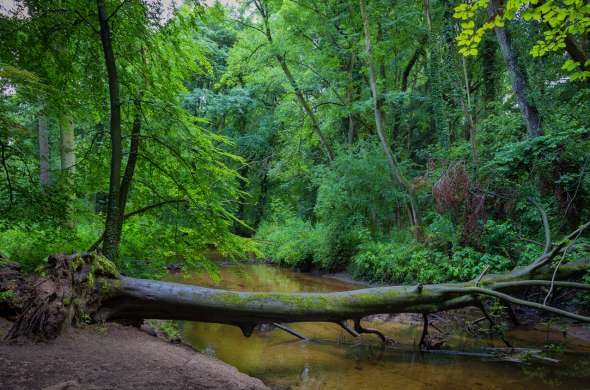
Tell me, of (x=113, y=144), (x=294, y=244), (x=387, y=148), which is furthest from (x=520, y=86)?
(x=294, y=244)

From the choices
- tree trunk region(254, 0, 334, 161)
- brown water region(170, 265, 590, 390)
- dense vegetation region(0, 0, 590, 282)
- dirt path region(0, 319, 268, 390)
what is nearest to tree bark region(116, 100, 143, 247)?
dense vegetation region(0, 0, 590, 282)

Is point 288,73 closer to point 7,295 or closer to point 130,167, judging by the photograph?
point 130,167

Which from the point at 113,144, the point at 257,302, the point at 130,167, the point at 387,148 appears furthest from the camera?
the point at 387,148

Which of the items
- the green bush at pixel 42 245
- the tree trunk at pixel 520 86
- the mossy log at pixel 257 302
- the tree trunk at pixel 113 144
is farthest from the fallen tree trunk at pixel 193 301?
the tree trunk at pixel 520 86

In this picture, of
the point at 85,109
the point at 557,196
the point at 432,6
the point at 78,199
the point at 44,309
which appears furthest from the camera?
the point at 432,6

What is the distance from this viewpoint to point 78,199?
5.77m

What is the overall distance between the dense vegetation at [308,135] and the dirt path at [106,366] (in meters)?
1.56

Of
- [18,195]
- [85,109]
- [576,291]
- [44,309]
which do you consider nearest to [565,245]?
[576,291]

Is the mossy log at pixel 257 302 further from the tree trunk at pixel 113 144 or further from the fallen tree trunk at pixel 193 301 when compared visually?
the tree trunk at pixel 113 144

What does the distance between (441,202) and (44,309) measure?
8809 millimetres

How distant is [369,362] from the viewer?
5477 mm

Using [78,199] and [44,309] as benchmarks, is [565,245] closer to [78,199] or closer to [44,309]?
[44,309]

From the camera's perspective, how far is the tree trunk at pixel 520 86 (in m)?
9.26

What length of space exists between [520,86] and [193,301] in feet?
30.0
